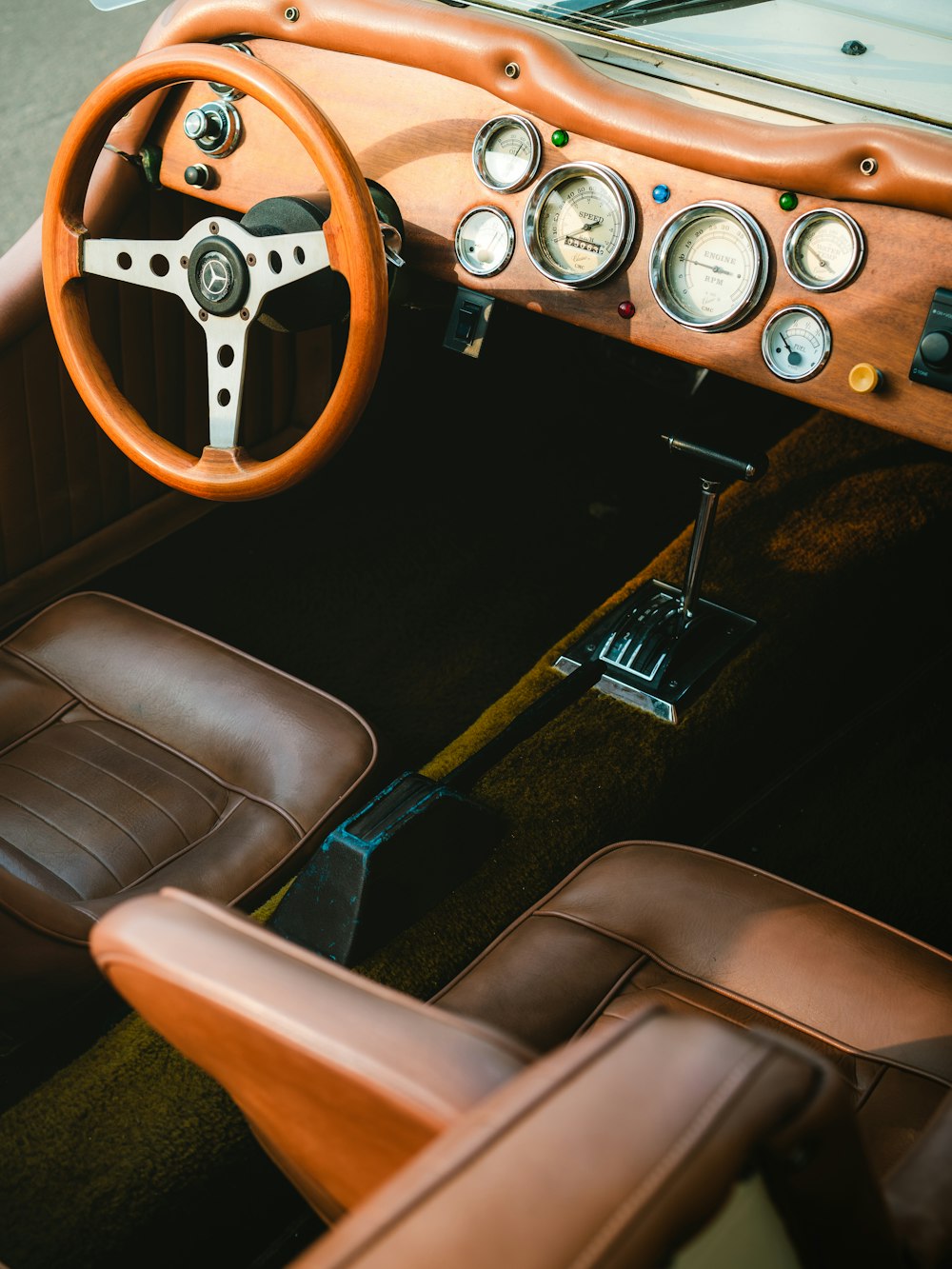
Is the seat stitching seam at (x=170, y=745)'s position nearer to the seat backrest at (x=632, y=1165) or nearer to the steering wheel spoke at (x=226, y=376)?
the steering wheel spoke at (x=226, y=376)

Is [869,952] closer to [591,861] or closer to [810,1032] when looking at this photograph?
[810,1032]

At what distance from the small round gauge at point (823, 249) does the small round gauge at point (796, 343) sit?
0.13 feet

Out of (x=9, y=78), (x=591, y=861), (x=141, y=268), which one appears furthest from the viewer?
(x=9, y=78)

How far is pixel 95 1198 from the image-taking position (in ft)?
3.53

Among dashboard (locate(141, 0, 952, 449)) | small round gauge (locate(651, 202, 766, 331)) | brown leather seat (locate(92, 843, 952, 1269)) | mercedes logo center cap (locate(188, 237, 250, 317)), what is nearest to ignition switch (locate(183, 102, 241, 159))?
dashboard (locate(141, 0, 952, 449))

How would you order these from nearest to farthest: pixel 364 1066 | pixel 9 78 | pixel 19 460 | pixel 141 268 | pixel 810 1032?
pixel 364 1066, pixel 810 1032, pixel 141 268, pixel 19 460, pixel 9 78

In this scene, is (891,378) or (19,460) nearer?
(891,378)

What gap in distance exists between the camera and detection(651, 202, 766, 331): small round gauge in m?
1.31

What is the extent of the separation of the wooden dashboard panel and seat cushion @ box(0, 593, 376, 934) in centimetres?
60

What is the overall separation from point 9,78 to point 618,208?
3585mm

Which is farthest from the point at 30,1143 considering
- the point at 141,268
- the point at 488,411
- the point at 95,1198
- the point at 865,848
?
the point at 488,411

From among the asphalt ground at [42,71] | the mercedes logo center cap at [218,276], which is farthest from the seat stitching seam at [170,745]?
the asphalt ground at [42,71]

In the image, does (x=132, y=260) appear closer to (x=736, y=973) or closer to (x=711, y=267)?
(x=711, y=267)

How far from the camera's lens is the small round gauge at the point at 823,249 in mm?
1247
